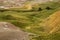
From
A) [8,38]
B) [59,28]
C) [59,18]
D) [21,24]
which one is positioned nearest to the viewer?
[8,38]

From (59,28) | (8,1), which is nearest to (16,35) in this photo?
(59,28)

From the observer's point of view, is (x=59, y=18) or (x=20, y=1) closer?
(x=59, y=18)

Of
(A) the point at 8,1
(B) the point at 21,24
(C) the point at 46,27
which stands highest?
(A) the point at 8,1

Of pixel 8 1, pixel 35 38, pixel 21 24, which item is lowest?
pixel 35 38

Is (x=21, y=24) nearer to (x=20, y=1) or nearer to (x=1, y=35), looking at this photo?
(x=1, y=35)

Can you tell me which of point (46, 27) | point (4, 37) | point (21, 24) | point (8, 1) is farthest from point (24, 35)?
point (8, 1)

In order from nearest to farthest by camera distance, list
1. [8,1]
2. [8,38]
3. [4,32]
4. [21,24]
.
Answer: [8,38] < [4,32] < [21,24] < [8,1]

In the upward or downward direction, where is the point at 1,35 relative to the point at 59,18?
downward

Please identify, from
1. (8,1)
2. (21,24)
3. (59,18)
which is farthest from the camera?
(8,1)

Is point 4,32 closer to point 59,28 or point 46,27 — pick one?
point 59,28
